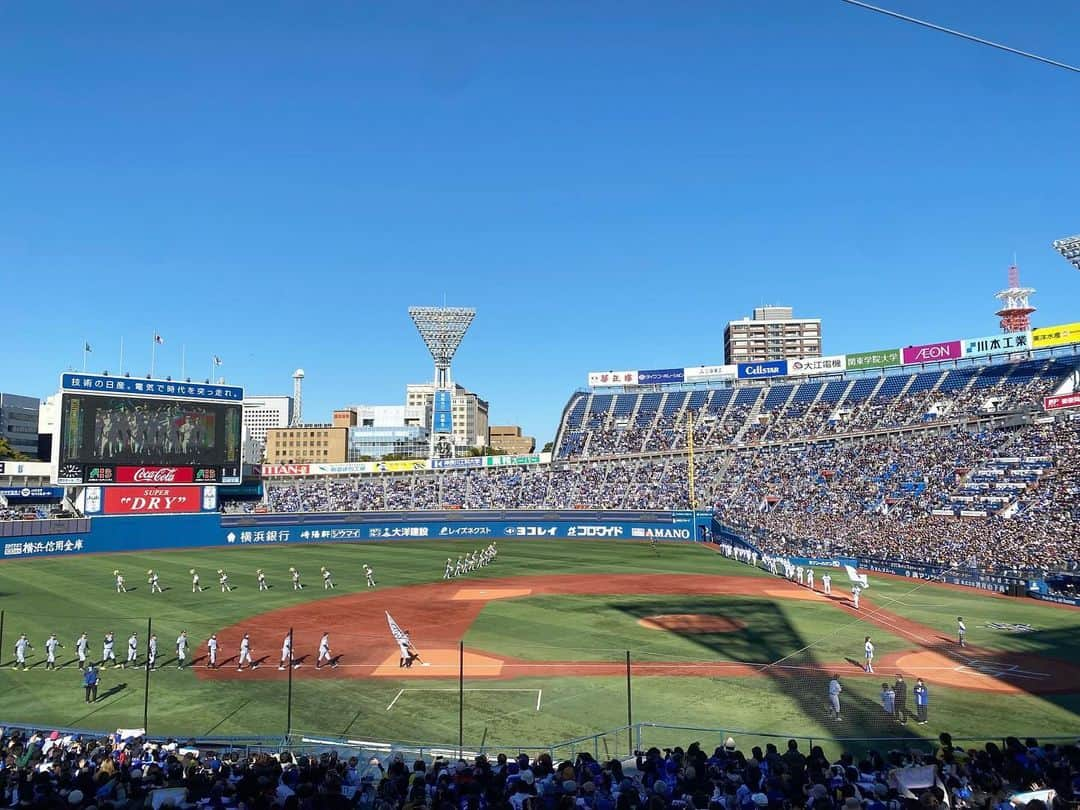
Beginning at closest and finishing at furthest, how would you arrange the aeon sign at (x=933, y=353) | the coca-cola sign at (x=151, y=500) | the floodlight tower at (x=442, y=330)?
the coca-cola sign at (x=151, y=500) → the aeon sign at (x=933, y=353) → the floodlight tower at (x=442, y=330)

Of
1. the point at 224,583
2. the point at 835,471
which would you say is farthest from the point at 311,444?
the point at 224,583

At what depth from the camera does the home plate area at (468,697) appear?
65.9 feet

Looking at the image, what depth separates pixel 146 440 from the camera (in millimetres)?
57281

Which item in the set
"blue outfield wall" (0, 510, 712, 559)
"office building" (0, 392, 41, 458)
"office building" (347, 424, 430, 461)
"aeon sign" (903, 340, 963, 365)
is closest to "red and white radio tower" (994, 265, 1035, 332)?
"aeon sign" (903, 340, 963, 365)

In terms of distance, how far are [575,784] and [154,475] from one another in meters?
57.5

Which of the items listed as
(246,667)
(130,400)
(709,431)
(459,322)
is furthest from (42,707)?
(459,322)

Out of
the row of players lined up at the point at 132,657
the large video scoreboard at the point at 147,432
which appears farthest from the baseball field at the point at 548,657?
the large video scoreboard at the point at 147,432

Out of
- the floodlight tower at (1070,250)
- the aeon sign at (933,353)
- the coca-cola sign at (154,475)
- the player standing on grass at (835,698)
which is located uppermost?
the floodlight tower at (1070,250)

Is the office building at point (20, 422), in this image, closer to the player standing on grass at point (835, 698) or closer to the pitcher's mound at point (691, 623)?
the pitcher's mound at point (691, 623)

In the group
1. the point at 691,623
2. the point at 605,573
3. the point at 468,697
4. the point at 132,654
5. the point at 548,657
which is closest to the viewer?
the point at 468,697

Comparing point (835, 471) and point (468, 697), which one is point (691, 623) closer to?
point (468, 697)

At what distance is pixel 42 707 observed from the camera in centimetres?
2009

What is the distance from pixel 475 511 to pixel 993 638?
1893 inches

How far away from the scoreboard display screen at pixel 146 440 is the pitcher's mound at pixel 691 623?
42899 mm
